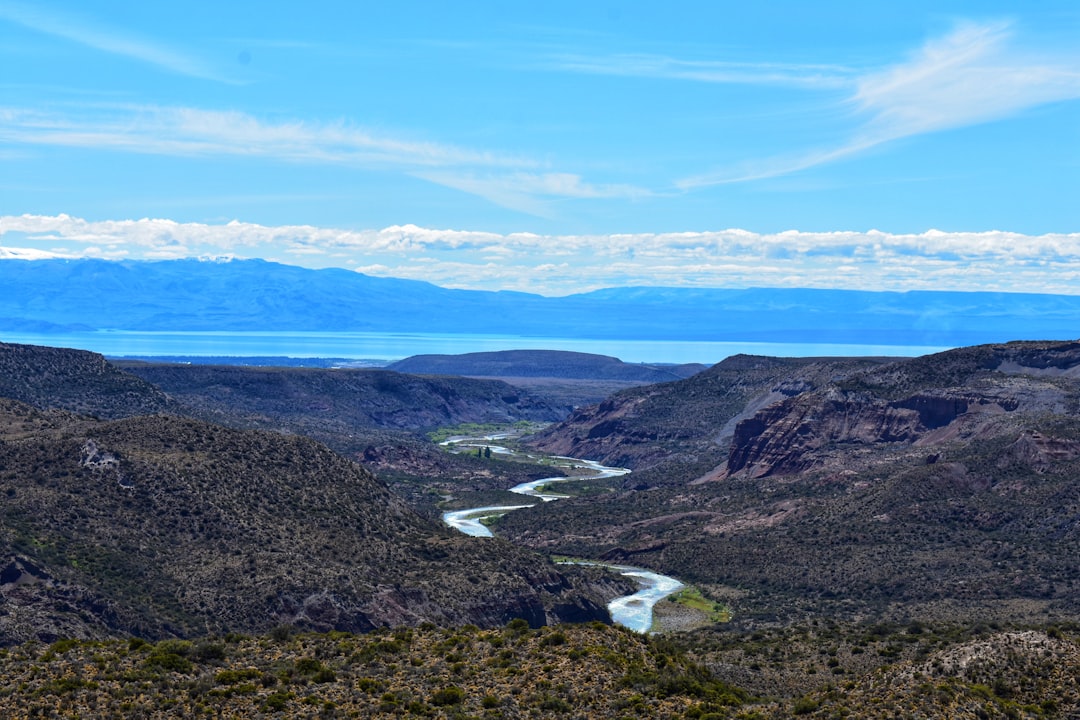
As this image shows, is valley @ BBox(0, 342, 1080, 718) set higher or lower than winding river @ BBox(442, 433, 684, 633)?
higher

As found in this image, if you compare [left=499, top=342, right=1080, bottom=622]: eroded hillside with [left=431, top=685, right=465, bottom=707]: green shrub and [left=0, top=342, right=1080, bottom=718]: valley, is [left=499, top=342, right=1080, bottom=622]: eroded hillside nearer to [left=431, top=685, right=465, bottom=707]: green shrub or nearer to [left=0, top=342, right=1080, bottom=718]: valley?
[left=0, top=342, right=1080, bottom=718]: valley

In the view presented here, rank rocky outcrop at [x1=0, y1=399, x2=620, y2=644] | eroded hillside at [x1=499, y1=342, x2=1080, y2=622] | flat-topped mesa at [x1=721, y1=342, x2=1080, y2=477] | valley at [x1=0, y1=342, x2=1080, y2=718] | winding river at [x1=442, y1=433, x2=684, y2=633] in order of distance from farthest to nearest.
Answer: flat-topped mesa at [x1=721, y1=342, x2=1080, y2=477] → eroded hillside at [x1=499, y1=342, x2=1080, y2=622] → winding river at [x1=442, y1=433, x2=684, y2=633] → rocky outcrop at [x1=0, y1=399, x2=620, y2=644] → valley at [x1=0, y1=342, x2=1080, y2=718]

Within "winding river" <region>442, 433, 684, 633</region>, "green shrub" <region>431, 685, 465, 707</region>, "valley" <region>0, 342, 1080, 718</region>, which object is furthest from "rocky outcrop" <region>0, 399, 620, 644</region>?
"green shrub" <region>431, 685, 465, 707</region>

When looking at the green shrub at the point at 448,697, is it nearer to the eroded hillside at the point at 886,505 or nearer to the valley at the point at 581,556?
the valley at the point at 581,556

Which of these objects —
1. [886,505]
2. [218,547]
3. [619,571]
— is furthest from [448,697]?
[886,505]

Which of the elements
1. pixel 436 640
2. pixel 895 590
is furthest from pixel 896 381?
pixel 436 640

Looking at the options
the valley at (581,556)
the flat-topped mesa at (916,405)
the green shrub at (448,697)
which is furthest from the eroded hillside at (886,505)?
the green shrub at (448,697)

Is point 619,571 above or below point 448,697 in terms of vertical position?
below

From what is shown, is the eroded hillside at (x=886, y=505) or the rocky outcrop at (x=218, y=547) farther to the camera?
the eroded hillside at (x=886, y=505)

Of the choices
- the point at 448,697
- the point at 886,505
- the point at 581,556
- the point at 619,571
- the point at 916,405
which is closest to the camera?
the point at 448,697

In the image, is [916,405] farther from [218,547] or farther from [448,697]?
[448,697]

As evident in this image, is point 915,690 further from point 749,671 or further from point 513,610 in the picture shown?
point 513,610

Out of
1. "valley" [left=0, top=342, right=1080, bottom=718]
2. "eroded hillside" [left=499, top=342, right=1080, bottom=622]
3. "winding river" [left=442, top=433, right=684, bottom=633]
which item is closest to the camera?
"valley" [left=0, top=342, right=1080, bottom=718]
